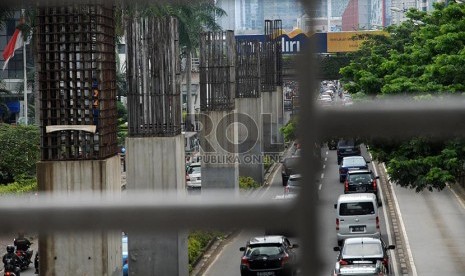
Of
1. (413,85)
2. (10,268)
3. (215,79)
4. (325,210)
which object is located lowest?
(10,268)

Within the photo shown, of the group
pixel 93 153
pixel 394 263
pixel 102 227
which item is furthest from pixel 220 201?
pixel 93 153

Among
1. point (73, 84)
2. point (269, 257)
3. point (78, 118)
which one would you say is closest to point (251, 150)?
point (269, 257)

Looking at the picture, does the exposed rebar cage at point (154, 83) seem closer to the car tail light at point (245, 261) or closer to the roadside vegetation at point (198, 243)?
the roadside vegetation at point (198, 243)

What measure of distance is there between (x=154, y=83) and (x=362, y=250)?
503 cm

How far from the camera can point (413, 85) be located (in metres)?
1.69

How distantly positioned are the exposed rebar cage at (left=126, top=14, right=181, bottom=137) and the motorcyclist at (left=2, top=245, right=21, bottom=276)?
408 centimetres

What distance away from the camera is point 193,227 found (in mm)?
953

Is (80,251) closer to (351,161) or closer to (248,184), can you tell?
(248,184)

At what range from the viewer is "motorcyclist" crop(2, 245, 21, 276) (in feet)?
4.71

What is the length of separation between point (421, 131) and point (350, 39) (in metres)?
0.18

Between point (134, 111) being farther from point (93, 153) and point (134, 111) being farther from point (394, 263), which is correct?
point (394, 263)

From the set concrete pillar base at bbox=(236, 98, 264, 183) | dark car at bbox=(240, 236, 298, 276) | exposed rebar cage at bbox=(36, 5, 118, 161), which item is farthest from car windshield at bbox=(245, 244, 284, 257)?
exposed rebar cage at bbox=(36, 5, 118, 161)

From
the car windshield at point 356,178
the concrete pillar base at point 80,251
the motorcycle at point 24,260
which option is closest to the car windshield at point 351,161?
the car windshield at point 356,178

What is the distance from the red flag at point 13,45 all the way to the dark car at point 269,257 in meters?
0.48
